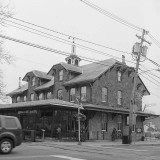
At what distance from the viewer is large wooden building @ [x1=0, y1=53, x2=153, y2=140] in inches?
1248

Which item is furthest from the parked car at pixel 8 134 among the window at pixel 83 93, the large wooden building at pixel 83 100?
the window at pixel 83 93

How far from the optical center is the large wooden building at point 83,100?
3170cm

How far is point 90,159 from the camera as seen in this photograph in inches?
586

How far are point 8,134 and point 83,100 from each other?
21171 mm

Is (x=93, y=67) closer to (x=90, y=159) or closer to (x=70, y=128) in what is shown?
(x=70, y=128)

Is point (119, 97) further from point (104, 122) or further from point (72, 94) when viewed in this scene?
point (72, 94)

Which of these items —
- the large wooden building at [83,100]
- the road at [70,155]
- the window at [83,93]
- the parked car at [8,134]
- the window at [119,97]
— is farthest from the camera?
the window at [119,97]

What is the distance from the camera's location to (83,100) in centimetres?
3625

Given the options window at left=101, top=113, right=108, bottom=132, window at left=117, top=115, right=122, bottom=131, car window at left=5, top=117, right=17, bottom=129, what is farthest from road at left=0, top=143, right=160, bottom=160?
window at left=117, top=115, right=122, bottom=131

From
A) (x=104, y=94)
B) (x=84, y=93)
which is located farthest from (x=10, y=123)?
(x=104, y=94)

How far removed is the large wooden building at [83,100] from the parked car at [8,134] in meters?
12.8

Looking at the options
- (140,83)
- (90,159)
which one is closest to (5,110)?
(140,83)

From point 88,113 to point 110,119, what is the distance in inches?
152

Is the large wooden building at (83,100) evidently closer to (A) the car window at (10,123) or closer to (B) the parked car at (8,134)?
(A) the car window at (10,123)
